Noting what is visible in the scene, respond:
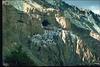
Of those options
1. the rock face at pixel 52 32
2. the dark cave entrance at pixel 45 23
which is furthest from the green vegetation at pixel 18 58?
the dark cave entrance at pixel 45 23

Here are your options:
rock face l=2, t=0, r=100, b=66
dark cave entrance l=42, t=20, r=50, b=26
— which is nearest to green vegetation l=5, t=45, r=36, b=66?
rock face l=2, t=0, r=100, b=66

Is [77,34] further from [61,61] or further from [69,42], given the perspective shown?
[61,61]

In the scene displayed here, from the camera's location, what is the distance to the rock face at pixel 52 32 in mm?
8617

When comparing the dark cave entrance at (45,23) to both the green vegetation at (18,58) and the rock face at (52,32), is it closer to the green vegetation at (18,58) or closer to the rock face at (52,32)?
the rock face at (52,32)

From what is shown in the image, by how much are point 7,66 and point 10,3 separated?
1.77m

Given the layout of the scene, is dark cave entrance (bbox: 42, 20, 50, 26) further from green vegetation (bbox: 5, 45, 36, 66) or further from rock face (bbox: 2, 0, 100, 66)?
green vegetation (bbox: 5, 45, 36, 66)

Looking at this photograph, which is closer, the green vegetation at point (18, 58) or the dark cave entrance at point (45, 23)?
the green vegetation at point (18, 58)

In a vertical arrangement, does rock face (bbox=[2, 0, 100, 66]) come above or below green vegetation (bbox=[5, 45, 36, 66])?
above

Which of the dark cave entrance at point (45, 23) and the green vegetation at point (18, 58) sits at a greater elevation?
the dark cave entrance at point (45, 23)

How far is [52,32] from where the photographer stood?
8992 mm

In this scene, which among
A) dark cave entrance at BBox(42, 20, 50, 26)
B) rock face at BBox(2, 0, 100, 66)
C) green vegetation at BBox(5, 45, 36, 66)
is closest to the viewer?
green vegetation at BBox(5, 45, 36, 66)

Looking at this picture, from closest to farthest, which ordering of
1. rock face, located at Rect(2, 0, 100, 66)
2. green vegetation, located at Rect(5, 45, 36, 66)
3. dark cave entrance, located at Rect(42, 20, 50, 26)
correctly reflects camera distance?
green vegetation, located at Rect(5, 45, 36, 66) → rock face, located at Rect(2, 0, 100, 66) → dark cave entrance, located at Rect(42, 20, 50, 26)

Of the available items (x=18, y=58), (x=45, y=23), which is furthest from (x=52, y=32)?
(x=18, y=58)

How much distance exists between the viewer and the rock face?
339 inches
